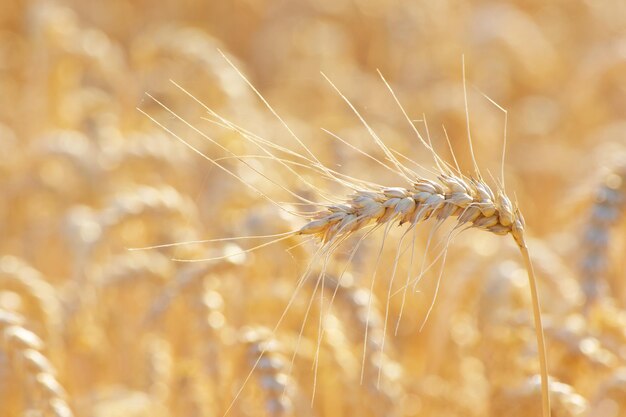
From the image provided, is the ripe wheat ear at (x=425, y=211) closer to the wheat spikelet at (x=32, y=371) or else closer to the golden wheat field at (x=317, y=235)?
the golden wheat field at (x=317, y=235)

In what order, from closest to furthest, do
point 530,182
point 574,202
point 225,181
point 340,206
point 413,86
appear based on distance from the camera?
1. point 340,206
2. point 574,202
3. point 225,181
4. point 530,182
5. point 413,86

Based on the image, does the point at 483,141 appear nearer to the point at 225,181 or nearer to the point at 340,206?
the point at 225,181

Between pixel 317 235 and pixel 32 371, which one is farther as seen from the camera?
pixel 32 371

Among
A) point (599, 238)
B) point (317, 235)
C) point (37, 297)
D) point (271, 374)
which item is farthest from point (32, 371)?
point (599, 238)

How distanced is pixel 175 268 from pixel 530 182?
7.59 feet

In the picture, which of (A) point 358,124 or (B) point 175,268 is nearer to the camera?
(B) point 175,268

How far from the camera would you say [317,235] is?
1325 mm

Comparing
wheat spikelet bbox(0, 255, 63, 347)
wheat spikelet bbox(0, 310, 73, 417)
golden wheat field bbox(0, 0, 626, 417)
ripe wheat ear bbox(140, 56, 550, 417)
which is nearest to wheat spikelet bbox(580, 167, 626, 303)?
golden wheat field bbox(0, 0, 626, 417)

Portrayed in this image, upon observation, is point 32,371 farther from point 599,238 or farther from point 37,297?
point 599,238

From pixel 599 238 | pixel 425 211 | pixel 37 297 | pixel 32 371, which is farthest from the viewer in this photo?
pixel 37 297

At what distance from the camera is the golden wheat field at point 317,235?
1.68 m

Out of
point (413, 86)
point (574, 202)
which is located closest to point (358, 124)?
point (413, 86)

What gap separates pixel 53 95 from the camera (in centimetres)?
363

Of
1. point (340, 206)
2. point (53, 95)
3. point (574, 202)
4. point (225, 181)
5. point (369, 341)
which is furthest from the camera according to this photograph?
point (53, 95)
